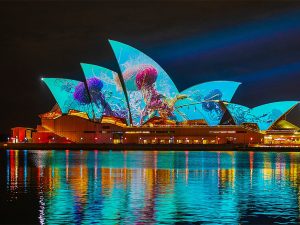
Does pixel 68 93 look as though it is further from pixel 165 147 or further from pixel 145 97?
pixel 165 147

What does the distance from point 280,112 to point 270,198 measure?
56599mm

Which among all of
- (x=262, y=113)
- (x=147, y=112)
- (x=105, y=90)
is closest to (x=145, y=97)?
(x=147, y=112)

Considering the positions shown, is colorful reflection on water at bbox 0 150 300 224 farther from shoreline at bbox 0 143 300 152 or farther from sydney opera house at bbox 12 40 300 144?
shoreline at bbox 0 143 300 152

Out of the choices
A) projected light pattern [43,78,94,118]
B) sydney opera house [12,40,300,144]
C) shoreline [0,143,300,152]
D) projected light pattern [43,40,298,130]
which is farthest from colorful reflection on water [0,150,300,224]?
shoreline [0,143,300,152]

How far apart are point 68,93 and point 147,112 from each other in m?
9.25

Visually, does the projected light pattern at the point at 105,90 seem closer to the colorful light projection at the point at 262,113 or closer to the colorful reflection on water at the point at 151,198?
the colorful light projection at the point at 262,113

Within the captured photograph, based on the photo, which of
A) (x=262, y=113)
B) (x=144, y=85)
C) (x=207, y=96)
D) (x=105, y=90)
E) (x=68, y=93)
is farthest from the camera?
(x=262, y=113)

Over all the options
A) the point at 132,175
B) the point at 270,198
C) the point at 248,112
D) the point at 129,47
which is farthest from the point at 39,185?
the point at 248,112

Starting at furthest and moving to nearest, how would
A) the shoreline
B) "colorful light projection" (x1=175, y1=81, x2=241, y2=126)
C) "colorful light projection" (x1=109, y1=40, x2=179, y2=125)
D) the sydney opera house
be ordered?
the shoreline
"colorful light projection" (x1=175, y1=81, x2=241, y2=126)
the sydney opera house
"colorful light projection" (x1=109, y1=40, x2=179, y2=125)

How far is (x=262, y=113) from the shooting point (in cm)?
7700

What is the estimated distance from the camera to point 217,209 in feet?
59.7

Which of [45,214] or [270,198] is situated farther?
[270,198]

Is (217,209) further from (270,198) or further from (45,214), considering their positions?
(45,214)

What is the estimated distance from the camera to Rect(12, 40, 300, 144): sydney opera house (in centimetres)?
6858
